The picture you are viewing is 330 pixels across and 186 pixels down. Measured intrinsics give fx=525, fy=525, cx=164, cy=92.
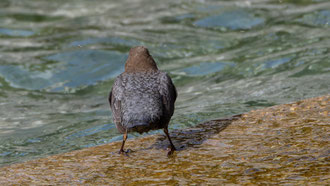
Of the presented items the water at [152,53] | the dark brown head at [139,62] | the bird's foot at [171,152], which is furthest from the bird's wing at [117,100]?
the water at [152,53]

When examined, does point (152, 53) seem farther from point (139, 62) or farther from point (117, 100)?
point (117, 100)

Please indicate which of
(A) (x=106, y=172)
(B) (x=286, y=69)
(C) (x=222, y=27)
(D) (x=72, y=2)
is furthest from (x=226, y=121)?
(D) (x=72, y=2)

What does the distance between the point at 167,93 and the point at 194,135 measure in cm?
65

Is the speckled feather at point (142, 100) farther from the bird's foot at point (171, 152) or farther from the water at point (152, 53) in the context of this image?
the water at point (152, 53)

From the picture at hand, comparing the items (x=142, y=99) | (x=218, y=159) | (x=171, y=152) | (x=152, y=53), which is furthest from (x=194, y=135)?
(x=152, y=53)

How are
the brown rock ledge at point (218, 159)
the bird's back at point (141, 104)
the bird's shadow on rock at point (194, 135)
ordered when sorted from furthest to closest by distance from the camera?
1. the bird's shadow on rock at point (194, 135)
2. the bird's back at point (141, 104)
3. the brown rock ledge at point (218, 159)

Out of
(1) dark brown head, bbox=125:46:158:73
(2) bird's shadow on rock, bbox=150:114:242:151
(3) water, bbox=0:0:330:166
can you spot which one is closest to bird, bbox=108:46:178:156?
(1) dark brown head, bbox=125:46:158:73

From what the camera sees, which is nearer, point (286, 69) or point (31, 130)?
point (31, 130)

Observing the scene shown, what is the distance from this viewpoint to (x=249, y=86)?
889 centimetres

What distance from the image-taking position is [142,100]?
469cm

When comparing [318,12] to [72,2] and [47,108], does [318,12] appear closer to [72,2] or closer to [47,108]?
[47,108]

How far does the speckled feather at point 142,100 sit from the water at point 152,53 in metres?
1.72

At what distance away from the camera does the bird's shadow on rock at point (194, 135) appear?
5059mm

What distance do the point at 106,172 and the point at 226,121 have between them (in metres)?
1.88
